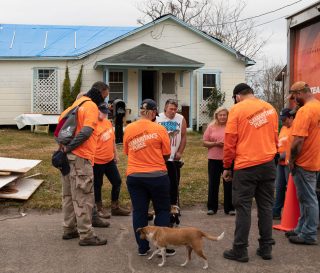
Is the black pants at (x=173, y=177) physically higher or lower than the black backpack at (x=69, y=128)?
lower

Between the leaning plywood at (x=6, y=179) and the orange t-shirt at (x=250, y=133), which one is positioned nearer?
the orange t-shirt at (x=250, y=133)

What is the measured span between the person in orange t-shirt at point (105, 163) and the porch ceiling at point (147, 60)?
13.3 meters

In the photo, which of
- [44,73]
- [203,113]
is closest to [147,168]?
[203,113]

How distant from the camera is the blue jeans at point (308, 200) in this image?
229 inches

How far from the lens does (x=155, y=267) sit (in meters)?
5.03

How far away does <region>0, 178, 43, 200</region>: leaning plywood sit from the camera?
781 cm

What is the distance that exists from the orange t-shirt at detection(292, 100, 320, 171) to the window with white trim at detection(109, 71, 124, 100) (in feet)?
53.7

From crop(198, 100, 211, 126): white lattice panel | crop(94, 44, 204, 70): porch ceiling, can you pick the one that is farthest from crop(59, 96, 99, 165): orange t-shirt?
crop(198, 100, 211, 126): white lattice panel

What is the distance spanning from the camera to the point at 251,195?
16.9 ft

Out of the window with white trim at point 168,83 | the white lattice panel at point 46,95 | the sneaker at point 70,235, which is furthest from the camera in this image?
the window with white trim at point 168,83

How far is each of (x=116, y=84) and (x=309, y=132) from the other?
16618mm

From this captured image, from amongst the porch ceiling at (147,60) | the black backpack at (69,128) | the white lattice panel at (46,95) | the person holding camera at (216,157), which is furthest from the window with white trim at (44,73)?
the black backpack at (69,128)

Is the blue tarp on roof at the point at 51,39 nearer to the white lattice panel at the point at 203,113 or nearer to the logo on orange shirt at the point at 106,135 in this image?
the white lattice panel at the point at 203,113

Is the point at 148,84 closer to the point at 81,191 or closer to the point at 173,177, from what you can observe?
the point at 173,177
